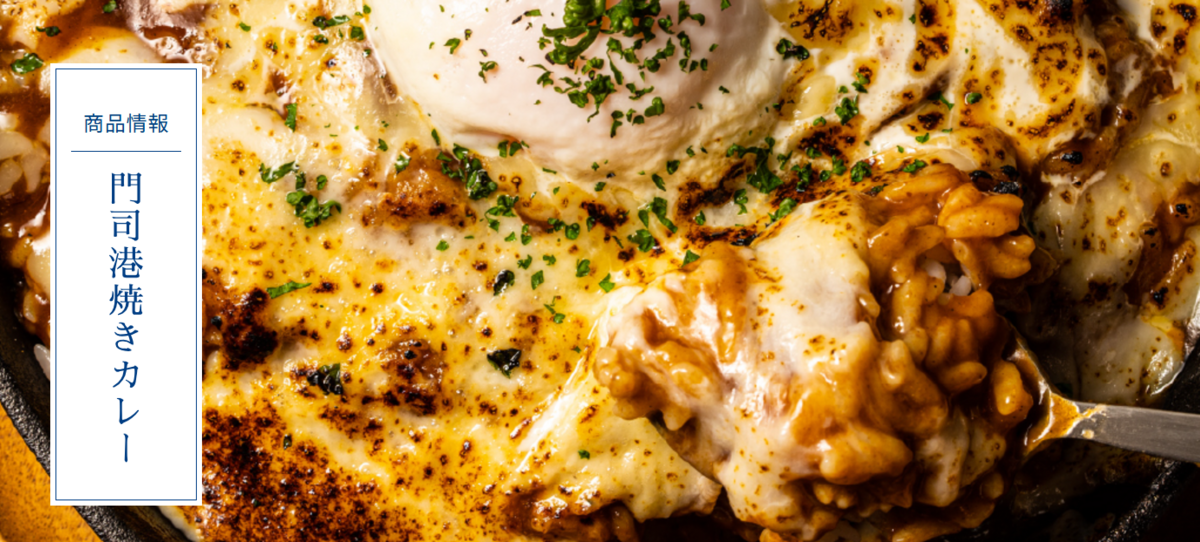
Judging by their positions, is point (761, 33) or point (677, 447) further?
point (761, 33)

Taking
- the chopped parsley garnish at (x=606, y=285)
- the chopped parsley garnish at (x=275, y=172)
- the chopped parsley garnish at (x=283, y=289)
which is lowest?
the chopped parsley garnish at (x=606, y=285)

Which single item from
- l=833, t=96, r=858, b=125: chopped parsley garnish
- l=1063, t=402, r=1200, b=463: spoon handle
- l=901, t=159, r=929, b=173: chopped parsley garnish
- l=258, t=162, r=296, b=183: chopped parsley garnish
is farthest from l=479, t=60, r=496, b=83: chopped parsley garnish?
l=1063, t=402, r=1200, b=463: spoon handle

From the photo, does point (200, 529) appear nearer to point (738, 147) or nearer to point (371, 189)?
point (371, 189)

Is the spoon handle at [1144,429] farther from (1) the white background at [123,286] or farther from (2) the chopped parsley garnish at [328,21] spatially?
(1) the white background at [123,286]

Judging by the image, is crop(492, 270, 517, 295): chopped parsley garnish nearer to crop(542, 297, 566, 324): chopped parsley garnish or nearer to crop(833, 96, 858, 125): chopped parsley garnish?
crop(542, 297, 566, 324): chopped parsley garnish

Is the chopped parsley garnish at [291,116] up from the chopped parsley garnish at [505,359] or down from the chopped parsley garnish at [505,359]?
up

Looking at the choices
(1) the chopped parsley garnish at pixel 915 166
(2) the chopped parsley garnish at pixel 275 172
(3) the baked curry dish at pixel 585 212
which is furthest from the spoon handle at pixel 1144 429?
(2) the chopped parsley garnish at pixel 275 172

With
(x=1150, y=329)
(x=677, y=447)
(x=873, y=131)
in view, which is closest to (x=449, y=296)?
(x=677, y=447)
